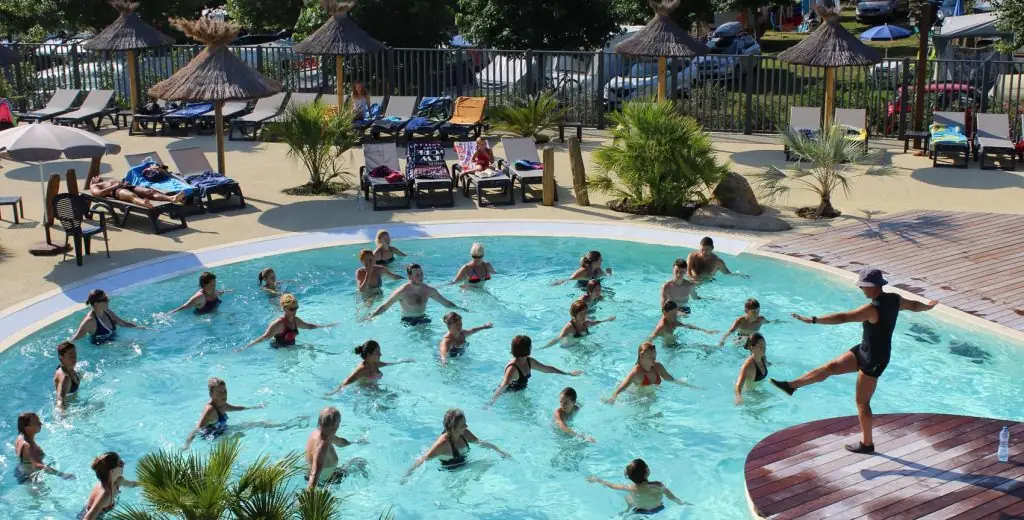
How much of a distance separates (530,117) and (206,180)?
21.6 feet

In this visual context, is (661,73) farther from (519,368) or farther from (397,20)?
(519,368)

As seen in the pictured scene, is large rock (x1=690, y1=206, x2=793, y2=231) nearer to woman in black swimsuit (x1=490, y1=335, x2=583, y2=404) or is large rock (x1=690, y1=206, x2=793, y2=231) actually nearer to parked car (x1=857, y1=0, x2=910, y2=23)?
woman in black swimsuit (x1=490, y1=335, x2=583, y2=404)

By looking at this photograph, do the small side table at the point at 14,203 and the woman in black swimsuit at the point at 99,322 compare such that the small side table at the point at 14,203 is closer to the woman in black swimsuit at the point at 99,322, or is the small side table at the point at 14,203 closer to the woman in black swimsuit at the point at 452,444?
the woman in black swimsuit at the point at 99,322

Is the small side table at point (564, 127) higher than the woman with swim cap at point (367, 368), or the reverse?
the small side table at point (564, 127)

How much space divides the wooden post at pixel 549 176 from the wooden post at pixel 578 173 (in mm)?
320

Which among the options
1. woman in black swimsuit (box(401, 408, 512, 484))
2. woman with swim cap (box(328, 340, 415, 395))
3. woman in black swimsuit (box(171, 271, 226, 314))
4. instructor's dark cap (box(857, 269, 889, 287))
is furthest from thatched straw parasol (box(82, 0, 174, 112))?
instructor's dark cap (box(857, 269, 889, 287))

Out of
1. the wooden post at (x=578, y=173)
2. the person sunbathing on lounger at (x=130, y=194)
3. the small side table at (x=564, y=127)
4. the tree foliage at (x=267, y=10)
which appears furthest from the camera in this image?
the tree foliage at (x=267, y=10)

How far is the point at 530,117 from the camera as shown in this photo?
21250 mm

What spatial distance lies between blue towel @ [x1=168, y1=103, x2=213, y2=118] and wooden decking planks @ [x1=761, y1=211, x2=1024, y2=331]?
526 inches

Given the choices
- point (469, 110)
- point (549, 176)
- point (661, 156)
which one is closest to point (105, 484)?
point (661, 156)

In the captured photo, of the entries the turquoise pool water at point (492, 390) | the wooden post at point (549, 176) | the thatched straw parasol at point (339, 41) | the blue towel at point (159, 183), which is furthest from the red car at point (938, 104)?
the blue towel at point (159, 183)

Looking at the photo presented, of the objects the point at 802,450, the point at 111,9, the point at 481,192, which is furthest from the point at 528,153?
the point at 111,9

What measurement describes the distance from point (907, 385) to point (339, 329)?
6.36 m

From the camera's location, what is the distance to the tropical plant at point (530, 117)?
21.2 m
